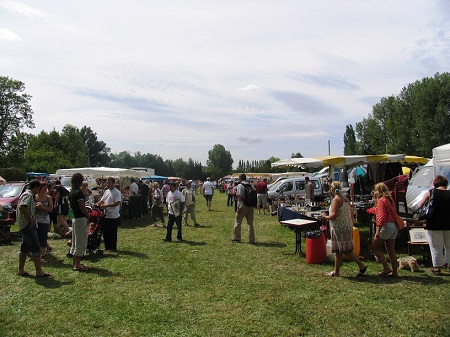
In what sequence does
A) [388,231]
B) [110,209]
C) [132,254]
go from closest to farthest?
[388,231], [132,254], [110,209]

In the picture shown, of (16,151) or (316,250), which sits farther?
(16,151)

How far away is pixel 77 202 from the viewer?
7.17 metres

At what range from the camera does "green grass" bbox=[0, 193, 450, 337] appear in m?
4.59

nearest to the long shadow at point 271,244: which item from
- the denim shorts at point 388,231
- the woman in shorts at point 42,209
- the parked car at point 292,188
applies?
the denim shorts at point 388,231

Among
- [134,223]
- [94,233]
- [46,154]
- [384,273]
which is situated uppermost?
[46,154]

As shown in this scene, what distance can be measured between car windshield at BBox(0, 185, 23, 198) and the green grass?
5.65 metres

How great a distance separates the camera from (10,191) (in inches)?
555

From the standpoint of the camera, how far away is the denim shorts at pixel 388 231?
6594 mm

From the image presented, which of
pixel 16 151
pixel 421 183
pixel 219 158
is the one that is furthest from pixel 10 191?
pixel 219 158

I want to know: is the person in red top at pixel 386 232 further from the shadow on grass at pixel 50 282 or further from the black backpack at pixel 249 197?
the shadow on grass at pixel 50 282

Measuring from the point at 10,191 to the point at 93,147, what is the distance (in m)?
82.6

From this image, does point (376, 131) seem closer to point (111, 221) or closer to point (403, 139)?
point (403, 139)

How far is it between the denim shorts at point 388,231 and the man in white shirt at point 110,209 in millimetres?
5784

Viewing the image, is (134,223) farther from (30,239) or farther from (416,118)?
(416,118)
